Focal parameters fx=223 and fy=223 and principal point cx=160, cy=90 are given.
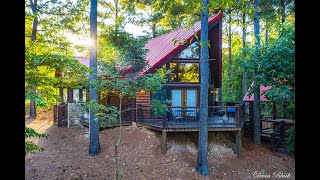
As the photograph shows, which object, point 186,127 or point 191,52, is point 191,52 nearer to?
point 191,52

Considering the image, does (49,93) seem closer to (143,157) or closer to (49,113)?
(143,157)

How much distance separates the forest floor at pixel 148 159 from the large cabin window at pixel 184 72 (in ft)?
11.4

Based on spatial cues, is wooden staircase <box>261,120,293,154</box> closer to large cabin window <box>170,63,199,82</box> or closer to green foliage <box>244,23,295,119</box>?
green foliage <box>244,23,295,119</box>

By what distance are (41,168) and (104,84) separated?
4.53 m

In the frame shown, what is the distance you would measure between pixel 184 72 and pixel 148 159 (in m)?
5.73

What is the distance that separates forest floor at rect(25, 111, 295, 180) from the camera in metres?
9.02

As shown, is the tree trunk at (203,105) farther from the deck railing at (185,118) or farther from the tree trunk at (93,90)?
the tree trunk at (93,90)

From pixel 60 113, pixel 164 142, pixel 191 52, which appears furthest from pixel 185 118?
pixel 60 113

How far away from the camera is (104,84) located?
8.21m

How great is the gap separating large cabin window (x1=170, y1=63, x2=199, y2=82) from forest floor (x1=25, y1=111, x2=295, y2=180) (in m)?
3.47

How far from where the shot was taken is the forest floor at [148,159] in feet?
29.6

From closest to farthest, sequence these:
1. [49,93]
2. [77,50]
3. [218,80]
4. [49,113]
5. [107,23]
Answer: [49,93] → [107,23] → [218,80] → [77,50] → [49,113]

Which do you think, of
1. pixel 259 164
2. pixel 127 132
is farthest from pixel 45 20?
pixel 259 164

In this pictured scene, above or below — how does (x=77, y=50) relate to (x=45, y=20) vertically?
below
